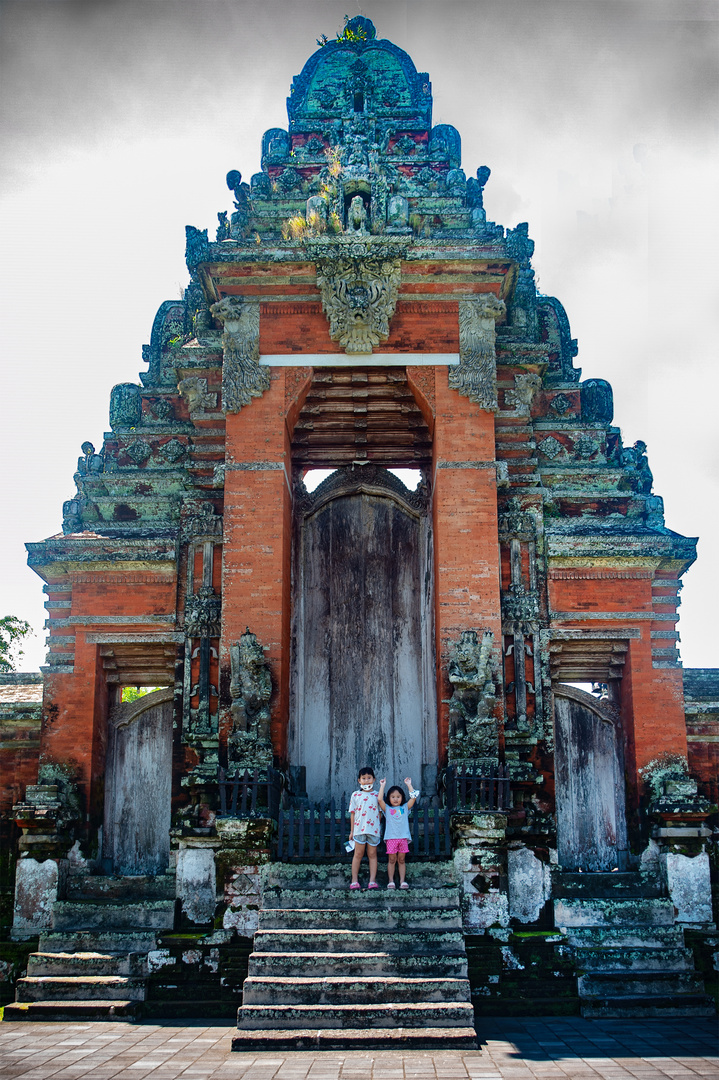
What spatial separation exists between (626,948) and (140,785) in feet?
21.8

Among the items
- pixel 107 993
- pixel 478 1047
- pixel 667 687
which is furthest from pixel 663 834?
pixel 107 993

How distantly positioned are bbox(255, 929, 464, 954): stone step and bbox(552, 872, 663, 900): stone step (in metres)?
2.67

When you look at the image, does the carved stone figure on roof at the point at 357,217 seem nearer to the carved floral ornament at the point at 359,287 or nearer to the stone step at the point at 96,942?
the carved floral ornament at the point at 359,287

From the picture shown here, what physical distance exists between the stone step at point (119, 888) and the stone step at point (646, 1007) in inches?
205

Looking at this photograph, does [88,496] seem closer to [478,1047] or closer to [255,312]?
[255,312]

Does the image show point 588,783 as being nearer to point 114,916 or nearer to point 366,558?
point 366,558

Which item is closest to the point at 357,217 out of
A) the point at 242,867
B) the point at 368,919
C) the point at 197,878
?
the point at 242,867

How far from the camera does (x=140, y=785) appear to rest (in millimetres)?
13305

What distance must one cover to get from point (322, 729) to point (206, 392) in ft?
16.7

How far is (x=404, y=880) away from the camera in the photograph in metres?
10.1

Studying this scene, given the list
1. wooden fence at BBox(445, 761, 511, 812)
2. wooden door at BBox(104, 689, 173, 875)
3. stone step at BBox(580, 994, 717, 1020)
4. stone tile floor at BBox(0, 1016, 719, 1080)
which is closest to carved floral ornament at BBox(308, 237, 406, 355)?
wooden door at BBox(104, 689, 173, 875)

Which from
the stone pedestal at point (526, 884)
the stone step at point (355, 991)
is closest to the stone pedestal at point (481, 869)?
the stone pedestal at point (526, 884)

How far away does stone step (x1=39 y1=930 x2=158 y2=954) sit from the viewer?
1080 centimetres

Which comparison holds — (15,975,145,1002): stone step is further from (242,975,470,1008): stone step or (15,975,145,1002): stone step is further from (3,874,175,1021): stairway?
(242,975,470,1008): stone step
